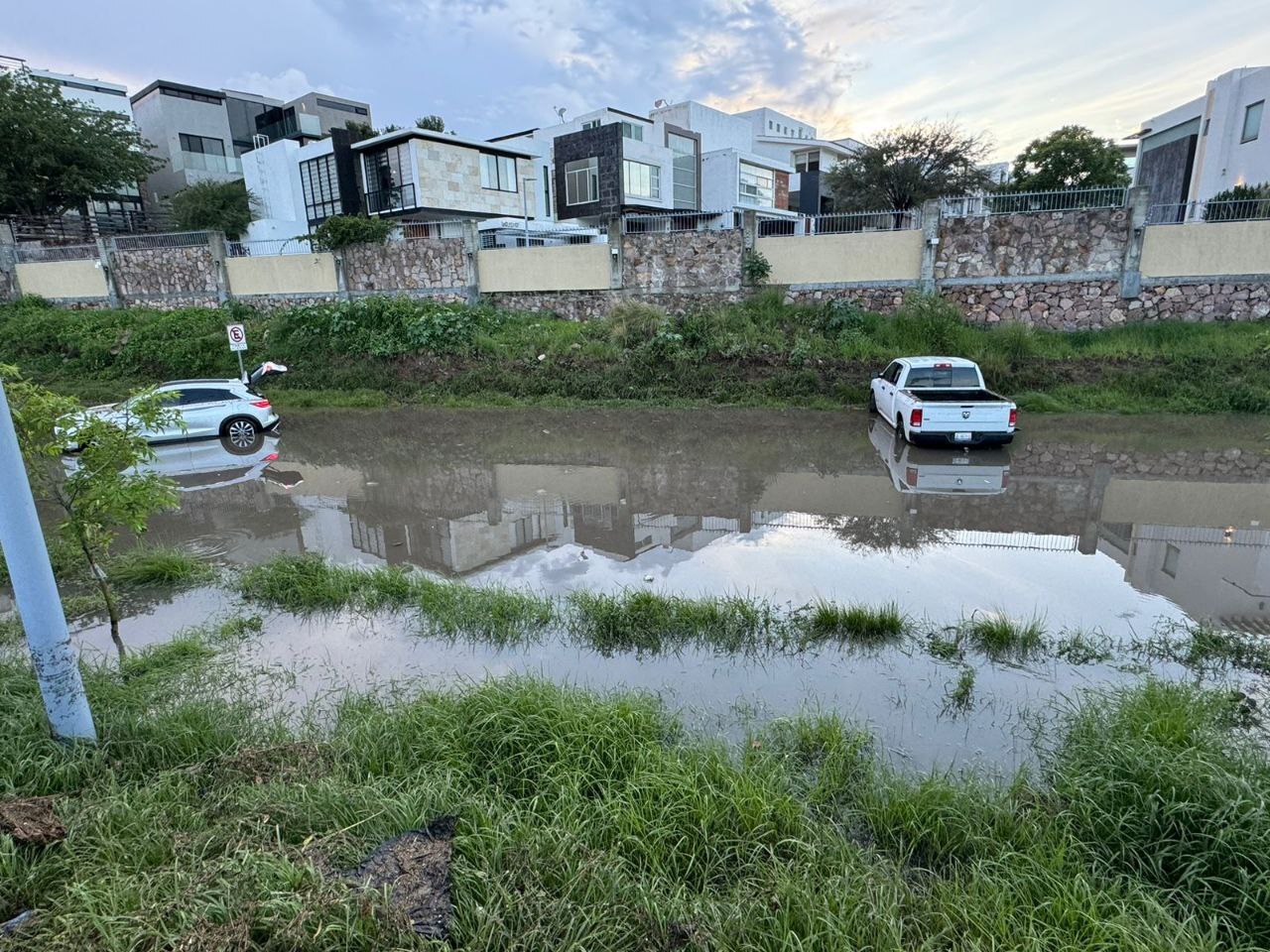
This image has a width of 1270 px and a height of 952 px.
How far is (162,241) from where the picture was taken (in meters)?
27.1

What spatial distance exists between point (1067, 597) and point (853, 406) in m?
10.5

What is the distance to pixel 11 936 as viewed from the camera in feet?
9.50

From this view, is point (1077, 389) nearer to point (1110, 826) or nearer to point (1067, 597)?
point (1067, 597)

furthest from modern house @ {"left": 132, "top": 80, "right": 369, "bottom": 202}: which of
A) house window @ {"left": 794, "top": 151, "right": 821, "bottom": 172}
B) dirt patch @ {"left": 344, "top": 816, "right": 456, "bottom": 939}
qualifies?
dirt patch @ {"left": 344, "top": 816, "right": 456, "bottom": 939}

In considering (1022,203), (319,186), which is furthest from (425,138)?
(1022,203)

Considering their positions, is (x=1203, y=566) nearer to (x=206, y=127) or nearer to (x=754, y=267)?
(x=754, y=267)

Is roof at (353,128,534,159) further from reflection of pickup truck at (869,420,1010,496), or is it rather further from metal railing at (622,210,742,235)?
reflection of pickup truck at (869,420,1010,496)

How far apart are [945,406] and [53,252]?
116ft

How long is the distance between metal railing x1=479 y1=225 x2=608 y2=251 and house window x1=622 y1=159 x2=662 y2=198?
5069 mm

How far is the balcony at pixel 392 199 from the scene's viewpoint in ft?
115

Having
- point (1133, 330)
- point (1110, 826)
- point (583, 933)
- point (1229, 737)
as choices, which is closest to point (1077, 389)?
point (1133, 330)

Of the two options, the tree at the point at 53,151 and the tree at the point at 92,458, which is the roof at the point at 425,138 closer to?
the tree at the point at 53,151

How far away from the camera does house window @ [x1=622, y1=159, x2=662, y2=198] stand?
40844 mm

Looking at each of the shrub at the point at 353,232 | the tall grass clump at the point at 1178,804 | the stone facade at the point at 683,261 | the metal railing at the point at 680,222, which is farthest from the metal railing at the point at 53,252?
the tall grass clump at the point at 1178,804
